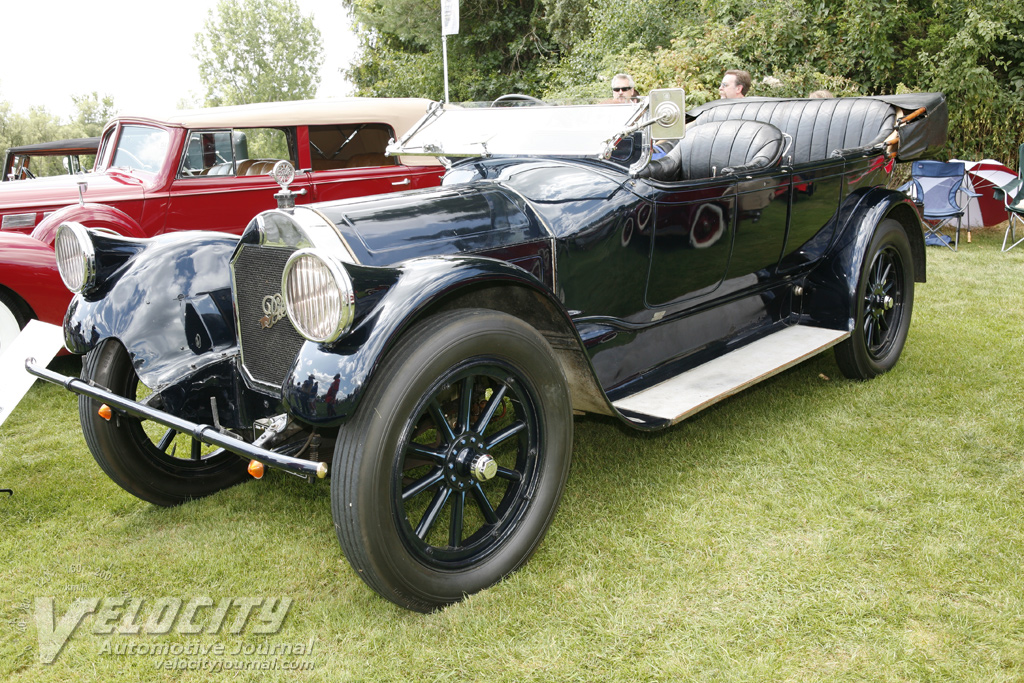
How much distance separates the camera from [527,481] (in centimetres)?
254

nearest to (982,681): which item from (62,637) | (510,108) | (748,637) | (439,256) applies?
(748,637)

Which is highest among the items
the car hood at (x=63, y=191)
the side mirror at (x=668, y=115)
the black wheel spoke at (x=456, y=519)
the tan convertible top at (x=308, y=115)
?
the side mirror at (x=668, y=115)

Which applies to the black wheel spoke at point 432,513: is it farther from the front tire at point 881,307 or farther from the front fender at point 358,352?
the front tire at point 881,307

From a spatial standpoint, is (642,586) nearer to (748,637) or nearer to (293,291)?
(748,637)

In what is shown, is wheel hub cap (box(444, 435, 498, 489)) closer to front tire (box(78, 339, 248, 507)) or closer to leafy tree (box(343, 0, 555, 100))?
front tire (box(78, 339, 248, 507))

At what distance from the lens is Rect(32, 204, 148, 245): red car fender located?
5195 millimetres

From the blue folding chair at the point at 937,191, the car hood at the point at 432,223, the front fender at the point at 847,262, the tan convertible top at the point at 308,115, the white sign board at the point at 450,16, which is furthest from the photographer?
the white sign board at the point at 450,16

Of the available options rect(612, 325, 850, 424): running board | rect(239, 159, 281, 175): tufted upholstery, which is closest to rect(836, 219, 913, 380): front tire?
rect(612, 325, 850, 424): running board

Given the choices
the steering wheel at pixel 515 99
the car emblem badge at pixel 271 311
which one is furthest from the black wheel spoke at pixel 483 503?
the steering wheel at pixel 515 99

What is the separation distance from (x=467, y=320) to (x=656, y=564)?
3.52 feet

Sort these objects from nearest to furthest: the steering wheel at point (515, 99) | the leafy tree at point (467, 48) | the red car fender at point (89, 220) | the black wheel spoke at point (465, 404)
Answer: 1. the black wheel spoke at point (465, 404)
2. the steering wheel at point (515, 99)
3. the red car fender at point (89, 220)
4. the leafy tree at point (467, 48)

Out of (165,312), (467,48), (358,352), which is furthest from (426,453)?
(467,48)

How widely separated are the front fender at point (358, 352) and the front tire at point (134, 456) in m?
1.15

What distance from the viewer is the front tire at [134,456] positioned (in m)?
2.83
